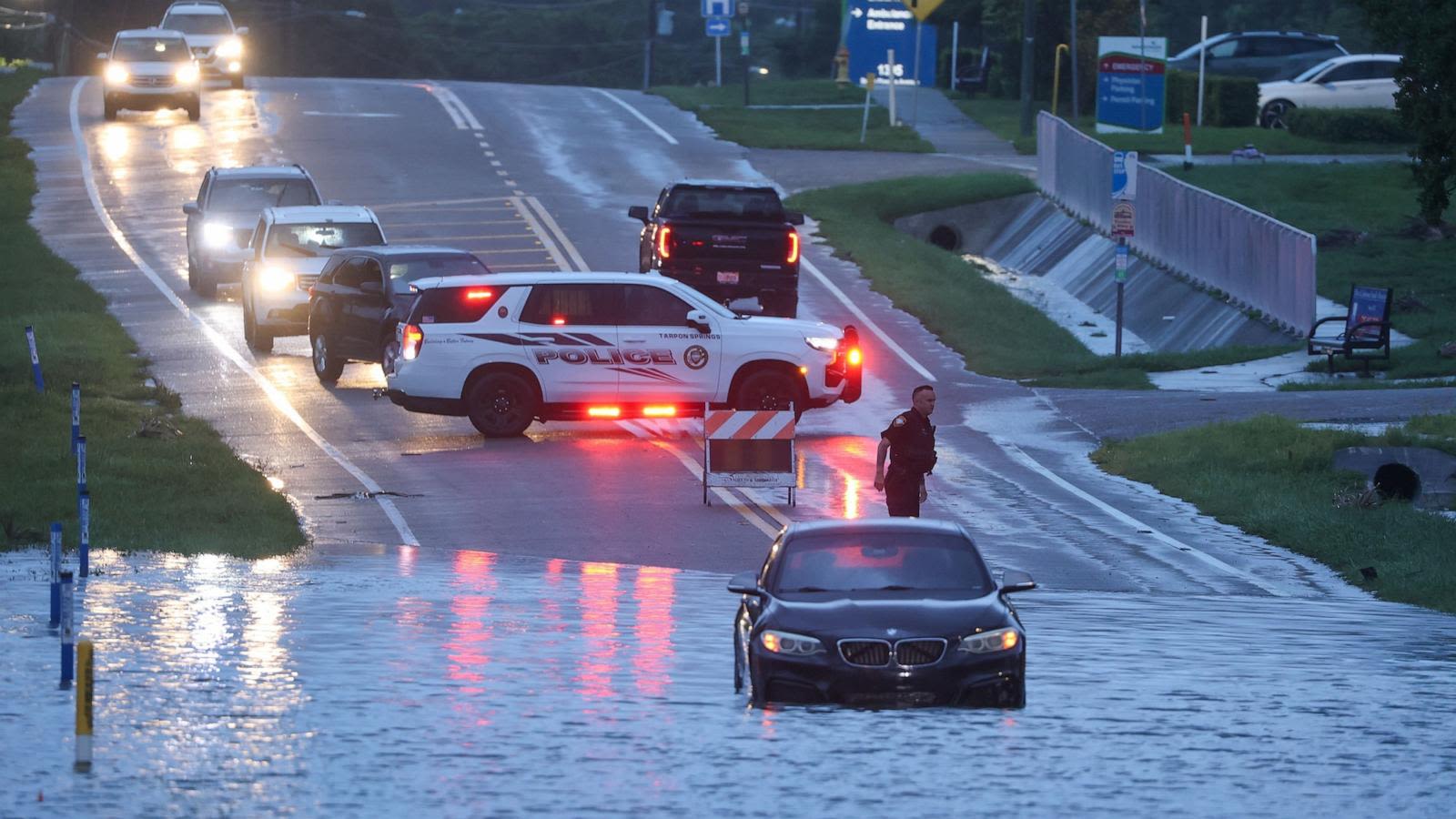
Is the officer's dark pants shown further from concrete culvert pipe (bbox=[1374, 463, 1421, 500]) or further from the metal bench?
the metal bench

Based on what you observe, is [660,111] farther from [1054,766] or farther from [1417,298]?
[1054,766]

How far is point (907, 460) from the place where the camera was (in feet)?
58.6

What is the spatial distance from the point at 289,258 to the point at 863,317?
9307mm

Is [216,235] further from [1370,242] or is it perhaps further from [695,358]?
[1370,242]

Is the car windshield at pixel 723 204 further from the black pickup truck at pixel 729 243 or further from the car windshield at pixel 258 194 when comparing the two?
→ the car windshield at pixel 258 194

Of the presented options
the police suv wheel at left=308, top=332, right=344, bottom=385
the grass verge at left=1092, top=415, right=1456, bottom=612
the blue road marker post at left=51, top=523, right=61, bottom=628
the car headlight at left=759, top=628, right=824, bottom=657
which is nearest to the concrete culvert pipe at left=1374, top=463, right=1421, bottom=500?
the grass verge at left=1092, top=415, right=1456, bottom=612

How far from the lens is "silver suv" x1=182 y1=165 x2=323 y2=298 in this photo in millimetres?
36375

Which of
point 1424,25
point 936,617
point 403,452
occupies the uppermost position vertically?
point 1424,25

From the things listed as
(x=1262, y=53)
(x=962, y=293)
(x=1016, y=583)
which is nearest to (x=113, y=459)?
(x=1016, y=583)

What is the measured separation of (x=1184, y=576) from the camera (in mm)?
19391

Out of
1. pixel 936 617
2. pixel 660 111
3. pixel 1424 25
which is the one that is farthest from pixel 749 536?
pixel 660 111

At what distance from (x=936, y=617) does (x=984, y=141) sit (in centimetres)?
4658

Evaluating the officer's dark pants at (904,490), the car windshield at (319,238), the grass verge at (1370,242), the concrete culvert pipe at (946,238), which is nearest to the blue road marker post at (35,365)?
the car windshield at (319,238)

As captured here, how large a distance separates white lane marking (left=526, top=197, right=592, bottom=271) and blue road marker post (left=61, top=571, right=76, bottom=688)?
2543 cm
